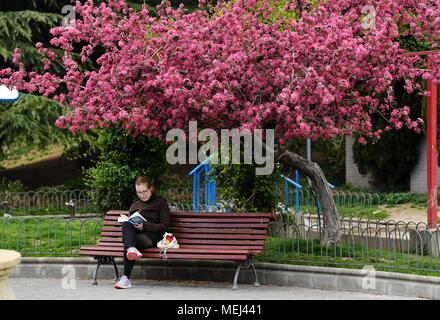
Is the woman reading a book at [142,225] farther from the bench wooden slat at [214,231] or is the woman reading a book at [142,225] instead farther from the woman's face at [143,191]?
the bench wooden slat at [214,231]

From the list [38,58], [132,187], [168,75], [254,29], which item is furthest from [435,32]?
[38,58]

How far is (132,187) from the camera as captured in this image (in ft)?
44.8

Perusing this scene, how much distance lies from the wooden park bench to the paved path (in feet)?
0.89

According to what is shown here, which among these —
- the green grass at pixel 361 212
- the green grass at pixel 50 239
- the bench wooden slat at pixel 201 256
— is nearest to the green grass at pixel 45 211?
the green grass at pixel 361 212

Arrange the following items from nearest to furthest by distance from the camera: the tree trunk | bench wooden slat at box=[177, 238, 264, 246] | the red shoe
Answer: the red shoe, bench wooden slat at box=[177, 238, 264, 246], the tree trunk

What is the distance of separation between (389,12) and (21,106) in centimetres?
1300

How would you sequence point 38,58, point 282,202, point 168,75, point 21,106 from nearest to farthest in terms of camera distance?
point 168,75, point 282,202, point 21,106, point 38,58

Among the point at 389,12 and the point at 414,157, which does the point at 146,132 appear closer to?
the point at 389,12

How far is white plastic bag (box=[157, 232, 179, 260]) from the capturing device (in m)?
11.6

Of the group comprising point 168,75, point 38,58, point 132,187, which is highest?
point 38,58

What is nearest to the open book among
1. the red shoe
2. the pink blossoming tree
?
the red shoe

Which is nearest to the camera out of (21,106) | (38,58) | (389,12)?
(389,12)

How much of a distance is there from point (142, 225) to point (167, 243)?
37 centimetres

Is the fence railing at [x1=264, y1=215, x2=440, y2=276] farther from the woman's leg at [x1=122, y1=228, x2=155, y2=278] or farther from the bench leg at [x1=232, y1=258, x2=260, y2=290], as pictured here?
the woman's leg at [x1=122, y1=228, x2=155, y2=278]
